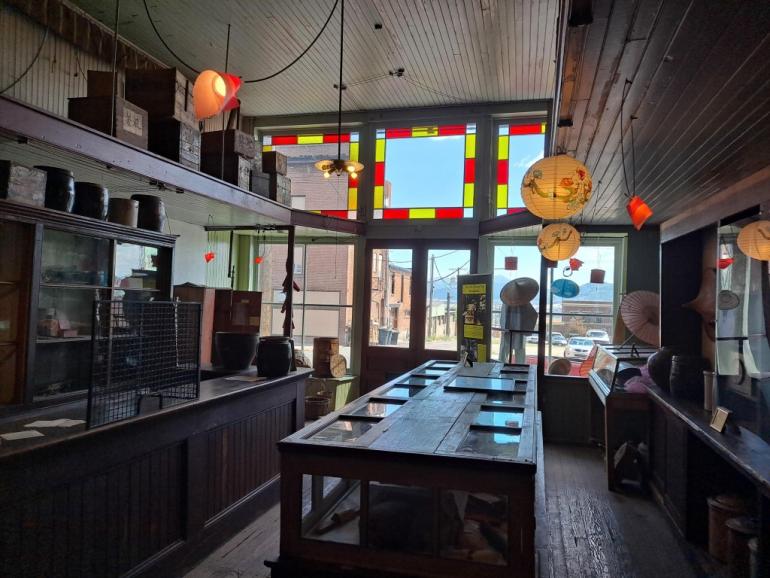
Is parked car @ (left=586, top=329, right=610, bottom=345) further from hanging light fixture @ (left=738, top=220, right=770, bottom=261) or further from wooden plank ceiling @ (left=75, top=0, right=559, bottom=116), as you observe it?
hanging light fixture @ (left=738, top=220, right=770, bottom=261)

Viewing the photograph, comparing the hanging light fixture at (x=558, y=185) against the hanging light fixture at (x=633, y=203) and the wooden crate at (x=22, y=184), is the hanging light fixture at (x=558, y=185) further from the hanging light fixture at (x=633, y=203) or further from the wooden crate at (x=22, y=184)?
the wooden crate at (x=22, y=184)

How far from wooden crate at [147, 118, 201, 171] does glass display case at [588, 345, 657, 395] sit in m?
4.25

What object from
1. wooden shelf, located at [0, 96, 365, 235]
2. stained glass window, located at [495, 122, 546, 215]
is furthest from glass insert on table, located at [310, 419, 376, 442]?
stained glass window, located at [495, 122, 546, 215]

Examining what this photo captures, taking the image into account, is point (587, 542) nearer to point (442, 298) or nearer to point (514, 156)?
point (442, 298)

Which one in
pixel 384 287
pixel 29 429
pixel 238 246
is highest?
pixel 238 246

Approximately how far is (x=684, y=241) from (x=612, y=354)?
4.40ft

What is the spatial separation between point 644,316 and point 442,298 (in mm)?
2872

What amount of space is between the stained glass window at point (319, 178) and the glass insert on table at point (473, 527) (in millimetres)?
6309

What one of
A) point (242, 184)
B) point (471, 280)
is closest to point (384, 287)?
point (471, 280)

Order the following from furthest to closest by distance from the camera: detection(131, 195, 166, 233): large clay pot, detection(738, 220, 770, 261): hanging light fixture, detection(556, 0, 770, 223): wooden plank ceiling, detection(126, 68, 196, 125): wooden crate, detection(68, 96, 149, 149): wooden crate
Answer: detection(131, 195, 166, 233): large clay pot, detection(126, 68, 196, 125): wooden crate, detection(68, 96, 149, 149): wooden crate, detection(738, 220, 770, 261): hanging light fixture, detection(556, 0, 770, 223): wooden plank ceiling

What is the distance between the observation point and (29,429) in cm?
250

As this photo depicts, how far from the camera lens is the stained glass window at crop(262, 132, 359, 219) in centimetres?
816

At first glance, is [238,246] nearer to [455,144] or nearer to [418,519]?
[455,144]

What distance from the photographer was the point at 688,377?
414 centimetres
